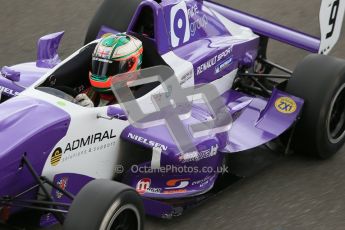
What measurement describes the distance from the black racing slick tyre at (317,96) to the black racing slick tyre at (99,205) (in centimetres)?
217

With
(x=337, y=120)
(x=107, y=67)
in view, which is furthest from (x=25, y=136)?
(x=337, y=120)

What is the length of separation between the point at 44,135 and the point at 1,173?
41 centimetres

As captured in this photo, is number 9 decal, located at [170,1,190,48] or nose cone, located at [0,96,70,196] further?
number 9 decal, located at [170,1,190,48]

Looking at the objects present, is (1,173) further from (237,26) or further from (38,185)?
(237,26)

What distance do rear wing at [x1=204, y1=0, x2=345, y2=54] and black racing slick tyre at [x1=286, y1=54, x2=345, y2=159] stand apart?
1.71 ft

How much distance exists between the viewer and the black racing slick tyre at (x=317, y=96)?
21.2 feet

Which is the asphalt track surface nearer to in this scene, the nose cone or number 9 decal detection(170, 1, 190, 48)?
the nose cone

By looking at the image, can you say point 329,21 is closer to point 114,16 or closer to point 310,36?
point 310,36

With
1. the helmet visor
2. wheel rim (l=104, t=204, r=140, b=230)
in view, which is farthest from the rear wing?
wheel rim (l=104, t=204, r=140, b=230)

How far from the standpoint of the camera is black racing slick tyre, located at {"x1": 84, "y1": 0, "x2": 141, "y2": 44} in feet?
24.8

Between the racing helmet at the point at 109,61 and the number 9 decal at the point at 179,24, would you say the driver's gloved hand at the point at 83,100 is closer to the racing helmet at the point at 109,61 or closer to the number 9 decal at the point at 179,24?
the racing helmet at the point at 109,61

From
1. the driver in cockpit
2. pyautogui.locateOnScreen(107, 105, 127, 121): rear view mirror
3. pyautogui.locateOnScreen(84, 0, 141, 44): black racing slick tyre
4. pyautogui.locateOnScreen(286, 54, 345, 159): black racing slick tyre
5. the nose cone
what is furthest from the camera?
pyautogui.locateOnScreen(84, 0, 141, 44): black racing slick tyre

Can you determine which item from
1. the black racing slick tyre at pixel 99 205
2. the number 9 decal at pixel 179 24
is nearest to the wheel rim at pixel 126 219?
the black racing slick tyre at pixel 99 205

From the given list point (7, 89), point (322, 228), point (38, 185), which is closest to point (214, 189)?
point (322, 228)
